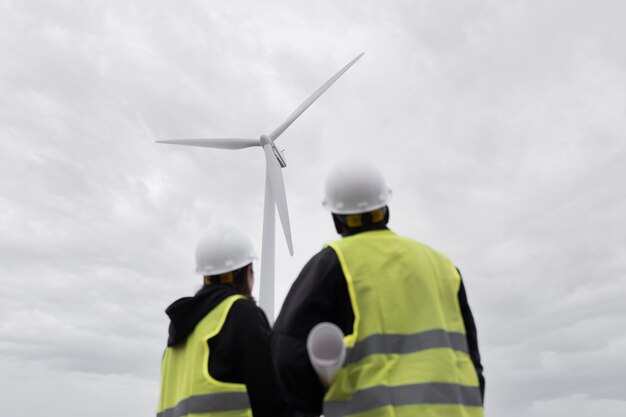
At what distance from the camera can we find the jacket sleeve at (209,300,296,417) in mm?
6660

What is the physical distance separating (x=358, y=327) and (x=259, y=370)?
1861mm

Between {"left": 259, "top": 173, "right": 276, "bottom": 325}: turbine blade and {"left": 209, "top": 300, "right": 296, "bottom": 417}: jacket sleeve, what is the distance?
15.3 m

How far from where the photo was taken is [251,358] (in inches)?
263

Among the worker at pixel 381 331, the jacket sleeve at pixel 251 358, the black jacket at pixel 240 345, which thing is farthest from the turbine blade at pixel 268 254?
the worker at pixel 381 331

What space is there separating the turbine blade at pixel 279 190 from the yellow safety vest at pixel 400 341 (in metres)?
21.1

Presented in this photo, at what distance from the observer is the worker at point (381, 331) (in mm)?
5066

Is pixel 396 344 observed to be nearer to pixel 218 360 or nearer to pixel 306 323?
pixel 306 323

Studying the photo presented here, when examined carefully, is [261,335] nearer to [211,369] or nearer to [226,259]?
[211,369]

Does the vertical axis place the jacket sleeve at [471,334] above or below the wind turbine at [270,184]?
below

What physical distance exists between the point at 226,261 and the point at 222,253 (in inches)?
4.5

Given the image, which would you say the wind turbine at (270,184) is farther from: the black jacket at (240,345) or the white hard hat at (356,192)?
the white hard hat at (356,192)

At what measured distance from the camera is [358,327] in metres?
5.22

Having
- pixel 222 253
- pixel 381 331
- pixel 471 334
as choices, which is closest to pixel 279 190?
pixel 222 253

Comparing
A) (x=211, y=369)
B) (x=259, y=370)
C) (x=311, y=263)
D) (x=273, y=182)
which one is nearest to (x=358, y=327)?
(x=311, y=263)
